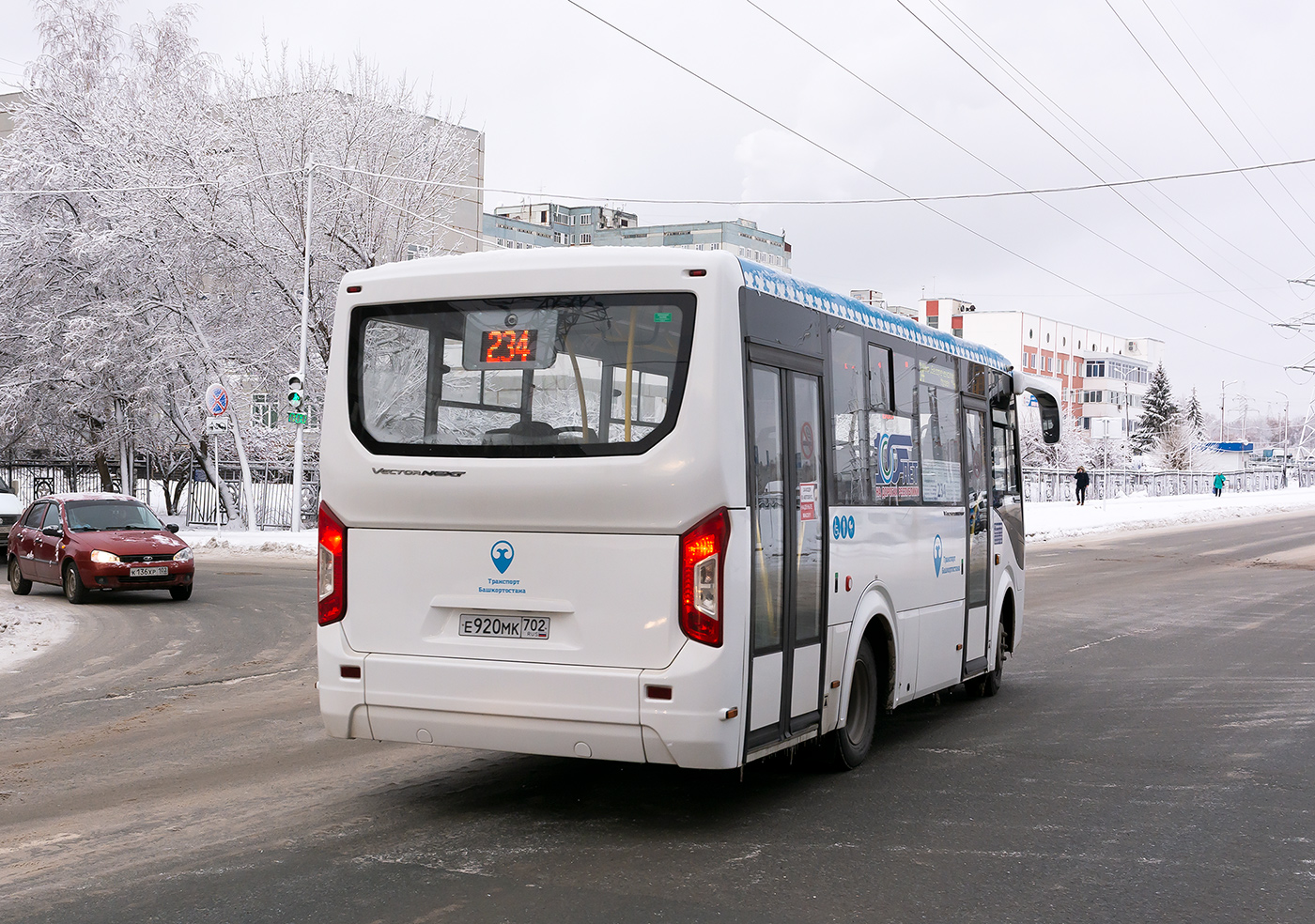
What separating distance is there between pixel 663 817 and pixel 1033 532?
109 ft

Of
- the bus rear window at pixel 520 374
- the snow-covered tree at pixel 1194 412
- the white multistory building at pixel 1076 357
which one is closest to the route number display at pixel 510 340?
the bus rear window at pixel 520 374

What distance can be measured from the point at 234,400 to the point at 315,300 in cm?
378

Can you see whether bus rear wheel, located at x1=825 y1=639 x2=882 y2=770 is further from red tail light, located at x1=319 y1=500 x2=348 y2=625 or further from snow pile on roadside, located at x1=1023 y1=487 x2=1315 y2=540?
snow pile on roadside, located at x1=1023 y1=487 x2=1315 y2=540

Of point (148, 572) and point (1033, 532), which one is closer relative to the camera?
point (148, 572)

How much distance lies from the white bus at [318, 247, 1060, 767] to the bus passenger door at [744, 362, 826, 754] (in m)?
0.02

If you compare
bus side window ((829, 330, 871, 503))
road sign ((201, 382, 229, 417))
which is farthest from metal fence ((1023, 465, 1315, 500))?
bus side window ((829, 330, 871, 503))

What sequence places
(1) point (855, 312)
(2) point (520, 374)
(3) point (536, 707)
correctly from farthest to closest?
(1) point (855, 312)
(2) point (520, 374)
(3) point (536, 707)

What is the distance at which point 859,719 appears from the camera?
800cm

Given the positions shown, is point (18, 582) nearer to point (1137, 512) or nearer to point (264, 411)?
point (264, 411)

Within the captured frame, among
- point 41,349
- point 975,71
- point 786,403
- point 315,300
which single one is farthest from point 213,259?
point 786,403

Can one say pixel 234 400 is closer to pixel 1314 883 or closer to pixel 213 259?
pixel 213 259

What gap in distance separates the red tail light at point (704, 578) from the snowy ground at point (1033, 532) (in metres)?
9.17

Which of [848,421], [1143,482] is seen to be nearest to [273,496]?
[848,421]

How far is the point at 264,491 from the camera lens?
3828cm
